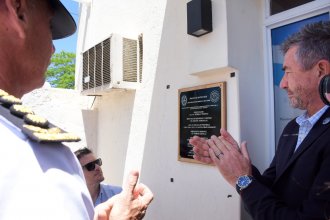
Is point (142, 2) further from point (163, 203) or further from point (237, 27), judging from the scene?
point (163, 203)

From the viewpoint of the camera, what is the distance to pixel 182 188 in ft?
9.04

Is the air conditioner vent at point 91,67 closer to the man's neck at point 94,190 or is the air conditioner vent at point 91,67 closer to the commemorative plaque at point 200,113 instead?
the man's neck at point 94,190

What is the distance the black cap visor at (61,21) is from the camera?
1.00m

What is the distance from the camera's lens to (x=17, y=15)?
811 millimetres

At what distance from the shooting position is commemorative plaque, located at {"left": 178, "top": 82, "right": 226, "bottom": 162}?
241 centimetres

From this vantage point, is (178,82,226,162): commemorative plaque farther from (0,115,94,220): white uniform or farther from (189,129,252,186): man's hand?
(0,115,94,220): white uniform

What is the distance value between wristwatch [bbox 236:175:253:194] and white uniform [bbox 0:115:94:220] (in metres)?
1.03

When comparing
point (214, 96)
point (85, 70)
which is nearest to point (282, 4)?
point (214, 96)

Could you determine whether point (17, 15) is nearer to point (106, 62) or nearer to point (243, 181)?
point (243, 181)

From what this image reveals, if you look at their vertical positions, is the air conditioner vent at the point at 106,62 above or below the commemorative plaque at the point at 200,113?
above

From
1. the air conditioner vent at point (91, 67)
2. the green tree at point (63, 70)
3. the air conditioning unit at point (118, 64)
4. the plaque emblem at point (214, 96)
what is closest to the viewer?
the plaque emblem at point (214, 96)

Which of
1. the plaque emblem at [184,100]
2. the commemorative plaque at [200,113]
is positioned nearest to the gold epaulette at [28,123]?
the commemorative plaque at [200,113]

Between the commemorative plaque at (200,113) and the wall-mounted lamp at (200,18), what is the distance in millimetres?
464

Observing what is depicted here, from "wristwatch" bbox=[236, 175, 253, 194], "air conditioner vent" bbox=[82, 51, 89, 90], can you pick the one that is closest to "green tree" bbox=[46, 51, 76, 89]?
"air conditioner vent" bbox=[82, 51, 89, 90]
